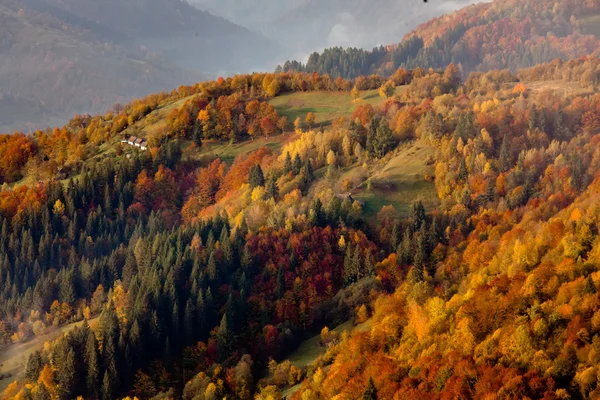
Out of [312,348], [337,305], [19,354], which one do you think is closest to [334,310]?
[337,305]

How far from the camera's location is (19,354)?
16625 cm

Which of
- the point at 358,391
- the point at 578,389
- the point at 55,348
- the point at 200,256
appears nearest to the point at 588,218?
the point at 578,389

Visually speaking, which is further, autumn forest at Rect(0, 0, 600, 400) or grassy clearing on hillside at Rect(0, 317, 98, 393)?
grassy clearing on hillside at Rect(0, 317, 98, 393)

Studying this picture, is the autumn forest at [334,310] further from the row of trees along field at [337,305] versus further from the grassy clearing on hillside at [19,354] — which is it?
the grassy clearing on hillside at [19,354]

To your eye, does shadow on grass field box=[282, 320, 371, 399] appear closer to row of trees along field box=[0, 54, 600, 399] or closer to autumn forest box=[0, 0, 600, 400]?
autumn forest box=[0, 0, 600, 400]

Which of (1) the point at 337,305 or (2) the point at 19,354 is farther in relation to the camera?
(1) the point at 337,305

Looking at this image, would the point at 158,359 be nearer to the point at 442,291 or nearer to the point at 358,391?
the point at 358,391

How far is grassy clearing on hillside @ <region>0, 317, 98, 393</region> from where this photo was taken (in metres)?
156

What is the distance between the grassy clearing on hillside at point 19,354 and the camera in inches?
6152

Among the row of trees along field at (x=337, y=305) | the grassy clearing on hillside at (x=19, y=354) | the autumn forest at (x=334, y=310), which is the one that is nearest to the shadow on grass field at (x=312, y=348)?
the autumn forest at (x=334, y=310)

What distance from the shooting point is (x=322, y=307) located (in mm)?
171250

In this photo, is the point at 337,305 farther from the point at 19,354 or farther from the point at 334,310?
the point at 19,354

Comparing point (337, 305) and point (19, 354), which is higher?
point (19, 354)

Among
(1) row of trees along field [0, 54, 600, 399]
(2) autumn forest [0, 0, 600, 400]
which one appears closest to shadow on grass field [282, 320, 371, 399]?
(2) autumn forest [0, 0, 600, 400]
